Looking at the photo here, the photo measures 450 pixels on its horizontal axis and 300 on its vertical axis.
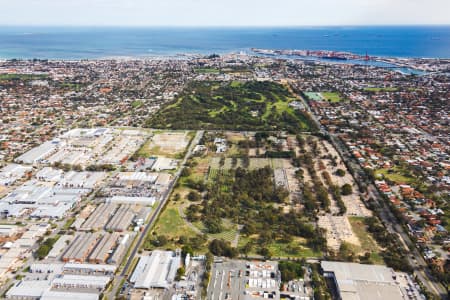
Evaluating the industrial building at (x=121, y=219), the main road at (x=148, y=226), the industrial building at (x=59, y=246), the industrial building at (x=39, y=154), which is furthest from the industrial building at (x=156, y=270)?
the industrial building at (x=39, y=154)

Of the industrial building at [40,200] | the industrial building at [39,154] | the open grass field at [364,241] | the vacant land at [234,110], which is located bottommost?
the open grass field at [364,241]

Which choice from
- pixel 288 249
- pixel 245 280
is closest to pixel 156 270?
pixel 245 280

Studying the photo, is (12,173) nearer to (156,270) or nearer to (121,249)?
(121,249)

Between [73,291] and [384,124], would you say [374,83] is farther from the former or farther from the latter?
[73,291]

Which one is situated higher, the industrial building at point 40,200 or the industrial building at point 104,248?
the industrial building at point 40,200

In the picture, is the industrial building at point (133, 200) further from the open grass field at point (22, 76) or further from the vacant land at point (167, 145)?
the open grass field at point (22, 76)

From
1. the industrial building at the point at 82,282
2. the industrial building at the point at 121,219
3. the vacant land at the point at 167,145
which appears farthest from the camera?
the vacant land at the point at 167,145

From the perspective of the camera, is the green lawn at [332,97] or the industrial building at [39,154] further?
the green lawn at [332,97]

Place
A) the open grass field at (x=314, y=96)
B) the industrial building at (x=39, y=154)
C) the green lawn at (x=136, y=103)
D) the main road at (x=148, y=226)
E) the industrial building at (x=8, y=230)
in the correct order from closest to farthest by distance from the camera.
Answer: the main road at (x=148, y=226)
the industrial building at (x=8, y=230)
the industrial building at (x=39, y=154)
the green lawn at (x=136, y=103)
the open grass field at (x=314, y=96)
